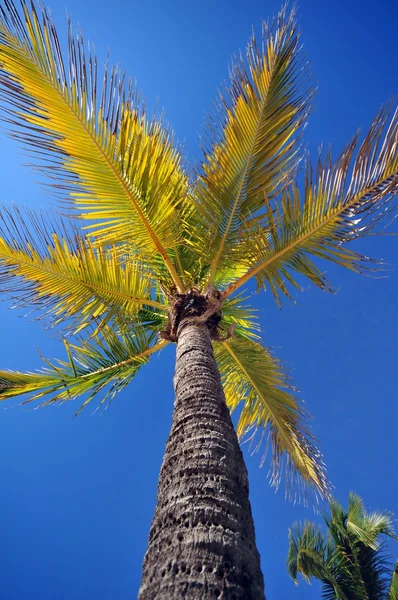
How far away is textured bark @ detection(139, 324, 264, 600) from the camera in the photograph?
5.62ft

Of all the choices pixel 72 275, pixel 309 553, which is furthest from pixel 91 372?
pixel 309 553

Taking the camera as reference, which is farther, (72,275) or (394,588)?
(394,588)

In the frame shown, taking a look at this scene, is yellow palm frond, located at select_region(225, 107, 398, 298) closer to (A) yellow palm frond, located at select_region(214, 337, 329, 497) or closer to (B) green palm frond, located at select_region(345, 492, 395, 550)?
(A) yellow palm frond, located at select_region(214, 337, 329, 497)

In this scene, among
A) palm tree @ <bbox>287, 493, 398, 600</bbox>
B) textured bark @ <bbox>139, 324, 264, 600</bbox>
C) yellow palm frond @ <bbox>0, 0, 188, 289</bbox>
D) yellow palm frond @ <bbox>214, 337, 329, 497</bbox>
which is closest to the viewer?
textured bark @ <bbox>139, 324, 264, 600</bbox>

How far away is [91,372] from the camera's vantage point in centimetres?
583

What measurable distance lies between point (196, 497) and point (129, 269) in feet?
12.3

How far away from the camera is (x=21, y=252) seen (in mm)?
5234

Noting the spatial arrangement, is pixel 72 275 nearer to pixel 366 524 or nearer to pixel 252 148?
pixel 252 148

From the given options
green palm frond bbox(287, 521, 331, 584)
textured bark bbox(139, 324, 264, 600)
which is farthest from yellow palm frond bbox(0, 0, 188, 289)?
green palm frond bbox(287, 521, 331, 584)

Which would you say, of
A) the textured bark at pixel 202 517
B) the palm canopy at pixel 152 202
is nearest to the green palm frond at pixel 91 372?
the palm canopy at pixel 152 202

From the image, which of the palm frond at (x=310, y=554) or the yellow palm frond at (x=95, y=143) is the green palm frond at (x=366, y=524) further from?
the yellow palm frond at (x=95, y=143)

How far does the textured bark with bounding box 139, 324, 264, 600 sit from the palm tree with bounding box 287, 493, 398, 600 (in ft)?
24.9

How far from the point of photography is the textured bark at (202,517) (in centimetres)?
171

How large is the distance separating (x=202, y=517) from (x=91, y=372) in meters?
4.08
